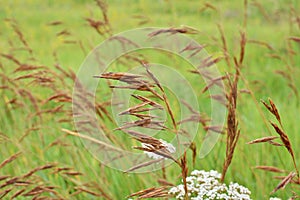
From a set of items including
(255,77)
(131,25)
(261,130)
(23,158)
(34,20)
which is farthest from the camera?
(34,20)

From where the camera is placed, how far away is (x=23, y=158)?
8.17ft

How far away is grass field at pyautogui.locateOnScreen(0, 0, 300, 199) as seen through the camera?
1957 millimetres

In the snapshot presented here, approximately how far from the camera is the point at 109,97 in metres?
3.29

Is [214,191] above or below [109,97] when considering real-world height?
below

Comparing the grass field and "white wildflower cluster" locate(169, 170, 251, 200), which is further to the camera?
the grass field

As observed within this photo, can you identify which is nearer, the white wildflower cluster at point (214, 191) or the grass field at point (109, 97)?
the white wildflower cluster at point (214, 191)

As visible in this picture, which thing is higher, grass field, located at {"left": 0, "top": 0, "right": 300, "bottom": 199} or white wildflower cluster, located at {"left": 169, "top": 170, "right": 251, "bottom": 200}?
grass field, located at {"left": 0, "top": 0, "right": 300, "bottom": 199}

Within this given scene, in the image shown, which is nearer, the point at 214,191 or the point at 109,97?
the point at 214,191

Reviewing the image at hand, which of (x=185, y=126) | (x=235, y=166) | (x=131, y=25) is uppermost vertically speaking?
(x=131, y=25)

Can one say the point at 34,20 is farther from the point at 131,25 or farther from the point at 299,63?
the point at 299,63

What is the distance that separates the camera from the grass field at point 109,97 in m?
1.96

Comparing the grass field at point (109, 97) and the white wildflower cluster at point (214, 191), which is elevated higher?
the grass field at point (109, 97)

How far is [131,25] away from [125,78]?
7025 mm

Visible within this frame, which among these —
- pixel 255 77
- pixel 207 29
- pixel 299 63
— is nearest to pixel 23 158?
pixel 255 77
